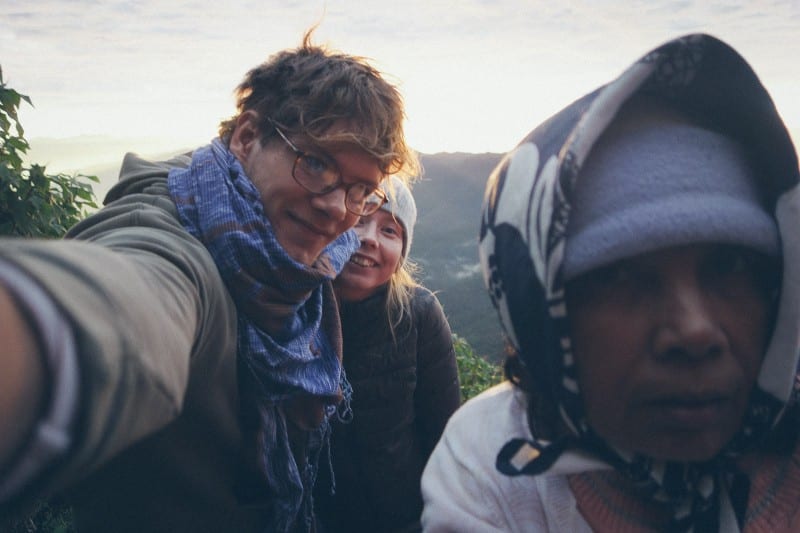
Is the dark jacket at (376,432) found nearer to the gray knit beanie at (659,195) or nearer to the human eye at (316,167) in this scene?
the human eye at (316,167)

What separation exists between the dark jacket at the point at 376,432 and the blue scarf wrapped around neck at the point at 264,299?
365 millimetres

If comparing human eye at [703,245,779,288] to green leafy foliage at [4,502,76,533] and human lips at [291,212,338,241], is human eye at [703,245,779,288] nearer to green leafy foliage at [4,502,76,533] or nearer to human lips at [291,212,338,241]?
human lips at [291,212,338,241]

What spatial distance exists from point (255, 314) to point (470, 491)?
0.98 metres

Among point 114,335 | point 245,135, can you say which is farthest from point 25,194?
point 114,335

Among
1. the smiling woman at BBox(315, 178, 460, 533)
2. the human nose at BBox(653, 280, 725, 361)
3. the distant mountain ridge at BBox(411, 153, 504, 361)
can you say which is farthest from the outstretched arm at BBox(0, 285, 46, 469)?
the distant mountain ridge at BBox(411, 153, 504, 361)

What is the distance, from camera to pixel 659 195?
1.05 m

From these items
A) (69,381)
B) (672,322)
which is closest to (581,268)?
(672,322)

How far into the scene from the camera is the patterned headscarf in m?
1.09

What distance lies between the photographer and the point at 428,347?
2.91 m

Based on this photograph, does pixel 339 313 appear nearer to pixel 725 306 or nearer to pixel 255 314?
pixel 255 314

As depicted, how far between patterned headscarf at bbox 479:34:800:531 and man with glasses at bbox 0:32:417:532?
718 millimetres

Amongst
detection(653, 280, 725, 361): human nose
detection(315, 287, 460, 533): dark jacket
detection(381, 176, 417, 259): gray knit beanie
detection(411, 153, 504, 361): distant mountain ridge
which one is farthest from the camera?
detection(411, 153, 504, 361): distant mountain ridge

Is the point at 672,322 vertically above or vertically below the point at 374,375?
above

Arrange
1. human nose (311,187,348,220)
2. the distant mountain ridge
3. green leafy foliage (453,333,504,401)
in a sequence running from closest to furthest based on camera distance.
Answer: human nose (311,187,348,220) → green leafy foliage (453,333,504,401) → the distant mountain ridge
